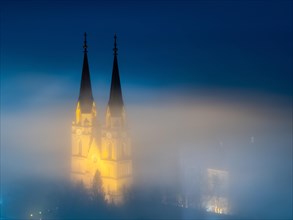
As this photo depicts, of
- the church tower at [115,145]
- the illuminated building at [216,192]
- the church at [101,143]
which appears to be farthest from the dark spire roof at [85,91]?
the illuminated building at [216,192]

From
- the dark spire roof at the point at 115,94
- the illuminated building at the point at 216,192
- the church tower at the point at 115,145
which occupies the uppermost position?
the dark spire roof at the point at 115,94

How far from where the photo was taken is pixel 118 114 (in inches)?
941

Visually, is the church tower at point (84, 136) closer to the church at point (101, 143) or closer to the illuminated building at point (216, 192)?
the church at point (101, 143)

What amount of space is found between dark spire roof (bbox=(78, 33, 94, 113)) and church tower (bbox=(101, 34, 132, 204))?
68 centimetres

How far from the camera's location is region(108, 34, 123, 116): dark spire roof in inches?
926

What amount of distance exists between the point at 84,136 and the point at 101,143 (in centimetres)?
54

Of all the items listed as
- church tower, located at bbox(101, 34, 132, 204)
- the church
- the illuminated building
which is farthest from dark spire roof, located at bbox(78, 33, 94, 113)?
the illuminated building

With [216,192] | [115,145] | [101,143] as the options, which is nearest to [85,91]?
[101,143]

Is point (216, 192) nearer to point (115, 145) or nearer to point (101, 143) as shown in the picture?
point (115, 145)

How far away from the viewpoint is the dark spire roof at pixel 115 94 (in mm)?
23522

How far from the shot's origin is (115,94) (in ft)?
77.7

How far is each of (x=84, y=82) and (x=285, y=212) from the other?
7.16 meters

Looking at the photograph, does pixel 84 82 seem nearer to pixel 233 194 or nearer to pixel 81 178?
pixel 81 178

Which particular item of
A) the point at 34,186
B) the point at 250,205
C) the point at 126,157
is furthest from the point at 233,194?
the point at 34,186
